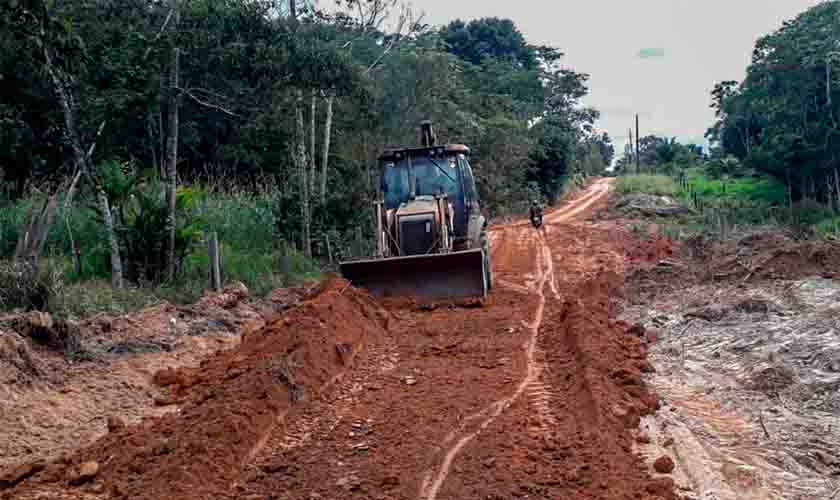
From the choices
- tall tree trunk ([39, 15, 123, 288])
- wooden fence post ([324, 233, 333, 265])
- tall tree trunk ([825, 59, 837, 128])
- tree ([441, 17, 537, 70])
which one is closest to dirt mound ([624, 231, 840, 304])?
wooden fence post ([324, 233, 333, 265])

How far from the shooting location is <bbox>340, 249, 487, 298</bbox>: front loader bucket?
424 inches

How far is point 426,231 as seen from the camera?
11484mm

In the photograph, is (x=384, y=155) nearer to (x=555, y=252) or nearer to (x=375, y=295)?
(x=375, y=295)

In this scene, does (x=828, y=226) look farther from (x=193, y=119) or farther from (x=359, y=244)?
(x=193, y=119)

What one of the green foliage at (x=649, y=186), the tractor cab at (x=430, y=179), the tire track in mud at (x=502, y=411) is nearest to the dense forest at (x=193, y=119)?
the tractor cab at (x=430, y=179)

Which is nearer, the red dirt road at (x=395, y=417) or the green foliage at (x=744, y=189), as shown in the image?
the red dirt road at (x=395, y=417)

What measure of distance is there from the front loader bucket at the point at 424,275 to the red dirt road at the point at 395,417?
34.0 inches

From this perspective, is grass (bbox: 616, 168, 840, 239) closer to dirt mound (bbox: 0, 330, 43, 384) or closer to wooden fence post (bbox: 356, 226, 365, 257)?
wooden fence post (bbox: 356, 226, 365, 257)

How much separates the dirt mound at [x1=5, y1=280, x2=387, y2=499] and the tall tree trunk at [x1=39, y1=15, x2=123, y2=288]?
2.74 m

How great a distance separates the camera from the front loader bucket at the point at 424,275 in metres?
10.8

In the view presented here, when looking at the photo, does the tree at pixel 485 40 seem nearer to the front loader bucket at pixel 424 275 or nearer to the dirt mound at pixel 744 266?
the dirt mound at pixel 744 266

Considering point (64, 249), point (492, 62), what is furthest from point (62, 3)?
point (492, 62)

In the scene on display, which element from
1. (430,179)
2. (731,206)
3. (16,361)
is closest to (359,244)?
(430,179)

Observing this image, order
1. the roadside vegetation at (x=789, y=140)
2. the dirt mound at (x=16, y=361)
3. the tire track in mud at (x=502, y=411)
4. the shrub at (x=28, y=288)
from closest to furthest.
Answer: the tire track in mud at (x=502, y=411)
the dirt mound at (x=16, y=361)
the shrub at (x=28, y=288)
the roadside vegetation at (x=789, y=140)
